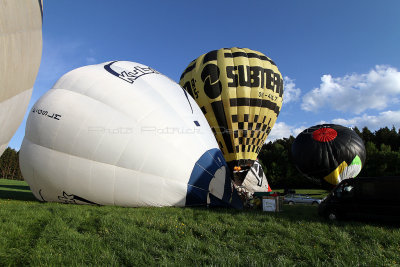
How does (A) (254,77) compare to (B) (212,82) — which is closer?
(B) (212,82)

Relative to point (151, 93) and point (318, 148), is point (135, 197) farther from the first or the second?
point (318, 148)

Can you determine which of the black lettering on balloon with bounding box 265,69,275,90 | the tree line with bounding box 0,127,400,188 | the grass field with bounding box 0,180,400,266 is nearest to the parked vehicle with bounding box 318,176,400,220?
the grass field with bounding box 0,180,400,266

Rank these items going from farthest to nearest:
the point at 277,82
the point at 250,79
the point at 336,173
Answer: the point at 277,82, the point at 336,173, the point at 250,79

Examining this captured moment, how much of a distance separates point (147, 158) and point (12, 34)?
6.28m

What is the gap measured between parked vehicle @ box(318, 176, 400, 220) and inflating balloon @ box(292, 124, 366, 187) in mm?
8355

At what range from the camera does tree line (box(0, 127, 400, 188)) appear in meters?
33.2

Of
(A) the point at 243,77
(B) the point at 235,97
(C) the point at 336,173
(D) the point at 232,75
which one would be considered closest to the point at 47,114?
(B) the point at 235,97

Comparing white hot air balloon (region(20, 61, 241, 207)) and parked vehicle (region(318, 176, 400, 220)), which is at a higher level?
white hot air balloon (region(20, 61, 241, 207))

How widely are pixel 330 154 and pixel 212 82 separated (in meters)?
7.67

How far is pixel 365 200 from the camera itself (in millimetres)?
6535

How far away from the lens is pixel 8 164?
8156 cm

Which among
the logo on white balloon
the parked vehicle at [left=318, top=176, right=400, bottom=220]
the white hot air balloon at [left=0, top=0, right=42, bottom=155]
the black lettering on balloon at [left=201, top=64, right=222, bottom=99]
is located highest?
the black lettering on balloon at [left=201, top=64, right=222, bottom=99]

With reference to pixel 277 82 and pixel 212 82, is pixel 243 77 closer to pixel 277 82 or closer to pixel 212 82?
pixel 212 82

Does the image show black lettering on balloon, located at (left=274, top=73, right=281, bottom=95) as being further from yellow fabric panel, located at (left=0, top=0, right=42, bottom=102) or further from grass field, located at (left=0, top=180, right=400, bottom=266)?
yellow fabric panel, located at (left=0, top=0, right=42, bottom=102)
